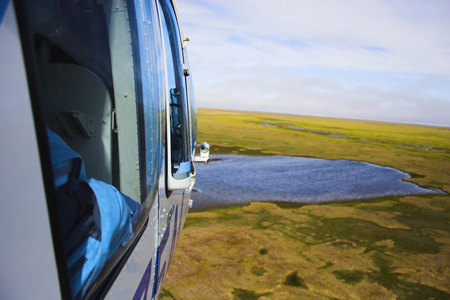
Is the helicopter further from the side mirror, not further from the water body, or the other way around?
the water body

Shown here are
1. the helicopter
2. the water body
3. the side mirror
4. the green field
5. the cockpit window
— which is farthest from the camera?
the water body

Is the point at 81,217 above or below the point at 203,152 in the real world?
below

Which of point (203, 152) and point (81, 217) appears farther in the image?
point (203, 152)

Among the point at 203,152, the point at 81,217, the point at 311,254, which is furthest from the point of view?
the point at 311,254

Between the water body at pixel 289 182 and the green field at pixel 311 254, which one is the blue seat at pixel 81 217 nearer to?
the green field at pixel 311 254

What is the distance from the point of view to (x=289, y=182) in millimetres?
9570

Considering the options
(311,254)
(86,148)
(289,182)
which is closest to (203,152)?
(311,254)

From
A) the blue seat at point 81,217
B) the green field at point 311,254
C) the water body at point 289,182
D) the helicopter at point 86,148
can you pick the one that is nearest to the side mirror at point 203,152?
the green field at point 311,254

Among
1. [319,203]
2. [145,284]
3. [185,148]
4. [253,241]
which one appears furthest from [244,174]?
[145,284]

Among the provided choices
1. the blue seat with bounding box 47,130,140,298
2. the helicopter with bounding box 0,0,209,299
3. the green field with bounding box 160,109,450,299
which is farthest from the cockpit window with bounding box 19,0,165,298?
the green field with bounding box 160,109,450,299

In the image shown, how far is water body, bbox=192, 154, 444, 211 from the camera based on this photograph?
7707 mm

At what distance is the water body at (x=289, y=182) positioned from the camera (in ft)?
25.3

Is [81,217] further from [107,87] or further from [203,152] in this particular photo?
[203,152]

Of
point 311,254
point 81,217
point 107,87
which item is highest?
point 107,87
